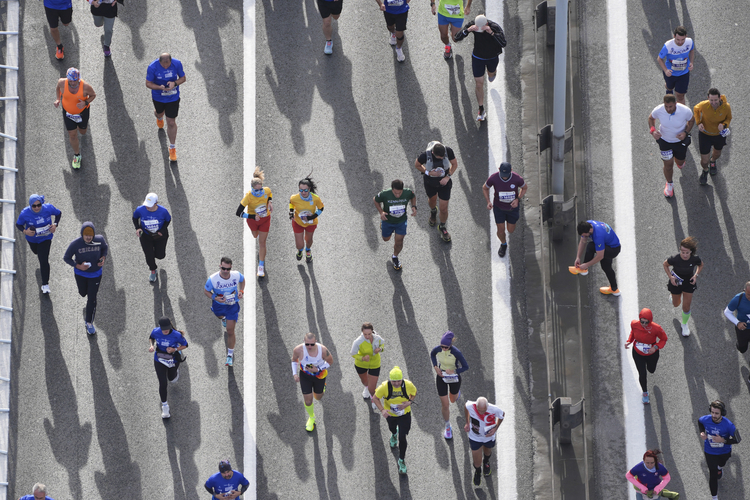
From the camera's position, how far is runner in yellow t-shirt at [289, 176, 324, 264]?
22.6 m

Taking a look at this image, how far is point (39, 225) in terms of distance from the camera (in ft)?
75.0

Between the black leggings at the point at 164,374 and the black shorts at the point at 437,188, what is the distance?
5.24 metres

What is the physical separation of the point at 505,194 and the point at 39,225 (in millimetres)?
7856

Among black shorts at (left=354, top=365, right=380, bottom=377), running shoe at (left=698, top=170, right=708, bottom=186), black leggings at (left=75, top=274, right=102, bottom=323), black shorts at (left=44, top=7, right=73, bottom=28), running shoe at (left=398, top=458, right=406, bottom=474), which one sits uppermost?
black shorts at (left=44, top=7, right=73, bottom=28)

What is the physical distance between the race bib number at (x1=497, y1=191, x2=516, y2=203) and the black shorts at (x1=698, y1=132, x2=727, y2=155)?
12.0ft

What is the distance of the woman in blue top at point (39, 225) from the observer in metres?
22.8

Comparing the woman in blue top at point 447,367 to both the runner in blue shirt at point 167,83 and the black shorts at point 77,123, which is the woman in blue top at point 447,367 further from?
the black shorts at point 77,123

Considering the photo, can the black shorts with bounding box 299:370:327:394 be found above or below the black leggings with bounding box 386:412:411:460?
above

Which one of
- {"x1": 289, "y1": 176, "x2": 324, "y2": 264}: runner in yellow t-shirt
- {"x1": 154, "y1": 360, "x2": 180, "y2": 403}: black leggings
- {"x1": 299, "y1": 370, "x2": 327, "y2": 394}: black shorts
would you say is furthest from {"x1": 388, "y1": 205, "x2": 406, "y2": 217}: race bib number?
{"x1": 154, "y1": 360, "x2": 180, "y2": 403}: black leggings

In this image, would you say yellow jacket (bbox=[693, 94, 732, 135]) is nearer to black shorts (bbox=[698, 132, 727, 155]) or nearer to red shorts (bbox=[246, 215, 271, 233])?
black shorts (bbox=[698, 132, 727, 155])

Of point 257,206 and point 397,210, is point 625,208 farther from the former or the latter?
point 257,206

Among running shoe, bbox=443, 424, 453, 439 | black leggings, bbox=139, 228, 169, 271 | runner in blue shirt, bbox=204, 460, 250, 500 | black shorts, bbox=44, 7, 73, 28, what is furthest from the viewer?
black shorts, bbox=44, 7, 73, 28

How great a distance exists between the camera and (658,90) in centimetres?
2541

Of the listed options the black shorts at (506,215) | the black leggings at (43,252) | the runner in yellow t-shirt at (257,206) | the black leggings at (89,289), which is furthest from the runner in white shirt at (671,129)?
the black leggings at (43,252)
